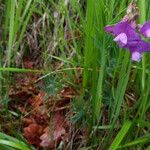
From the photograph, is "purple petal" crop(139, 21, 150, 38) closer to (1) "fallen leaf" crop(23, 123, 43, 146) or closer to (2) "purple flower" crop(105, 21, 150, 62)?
(2) "purple flower" crop(105, 21, 150, 62)

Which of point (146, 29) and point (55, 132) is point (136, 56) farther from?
point (55, 132)

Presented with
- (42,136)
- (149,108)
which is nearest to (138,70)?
(149,108)

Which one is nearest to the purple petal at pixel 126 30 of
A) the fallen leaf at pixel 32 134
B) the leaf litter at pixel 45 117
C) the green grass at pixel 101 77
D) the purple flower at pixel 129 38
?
the purple flower at pixel 129 38

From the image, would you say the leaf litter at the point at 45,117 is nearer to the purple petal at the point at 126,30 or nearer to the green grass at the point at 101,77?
the green grass at the point at 101,77

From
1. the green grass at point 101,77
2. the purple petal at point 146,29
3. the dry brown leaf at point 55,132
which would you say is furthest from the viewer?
the dry brown leaf at point 55,132

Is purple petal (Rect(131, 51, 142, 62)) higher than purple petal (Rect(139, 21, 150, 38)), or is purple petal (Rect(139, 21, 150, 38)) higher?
purple petal (Rect(139, 21, 150, 38))

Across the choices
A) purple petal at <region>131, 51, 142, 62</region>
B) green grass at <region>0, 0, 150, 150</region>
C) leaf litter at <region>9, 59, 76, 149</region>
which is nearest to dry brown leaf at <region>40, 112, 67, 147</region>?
leaf litter at <region>9, 59, 76, 149</region>

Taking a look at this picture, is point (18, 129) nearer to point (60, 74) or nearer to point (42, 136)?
point (42, 136)

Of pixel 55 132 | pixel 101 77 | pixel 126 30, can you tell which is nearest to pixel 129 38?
pixel 126 30

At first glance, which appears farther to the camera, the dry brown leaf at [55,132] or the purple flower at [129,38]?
the dry brown leaf at [55,132]
